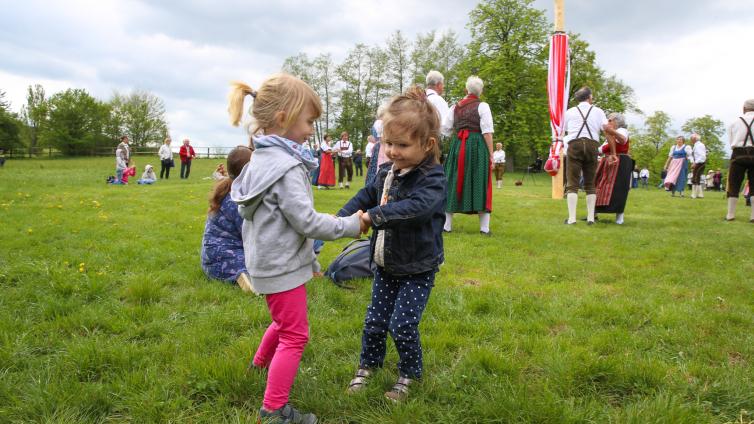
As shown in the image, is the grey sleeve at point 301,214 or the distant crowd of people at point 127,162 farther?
the distant crowd of people at point 127,162

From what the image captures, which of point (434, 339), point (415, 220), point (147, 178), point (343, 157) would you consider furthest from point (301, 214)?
point (147, 178)

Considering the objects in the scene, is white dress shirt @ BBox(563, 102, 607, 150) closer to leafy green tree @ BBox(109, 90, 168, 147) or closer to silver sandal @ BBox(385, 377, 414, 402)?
silver sandal @ BBox(385, 377, 414, 402)

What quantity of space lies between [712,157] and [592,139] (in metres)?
60.4

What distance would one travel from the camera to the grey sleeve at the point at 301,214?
7.32ft

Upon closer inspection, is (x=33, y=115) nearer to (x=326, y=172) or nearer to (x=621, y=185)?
(x=326, y=172)

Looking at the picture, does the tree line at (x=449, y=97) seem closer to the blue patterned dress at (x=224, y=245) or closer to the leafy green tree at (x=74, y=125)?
the leafy green tree at (x=74, y=125)

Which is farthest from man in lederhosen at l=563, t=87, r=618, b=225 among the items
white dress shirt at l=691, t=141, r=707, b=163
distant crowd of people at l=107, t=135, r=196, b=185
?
distant crowd of people at l=107, t=135, r=196, b=185

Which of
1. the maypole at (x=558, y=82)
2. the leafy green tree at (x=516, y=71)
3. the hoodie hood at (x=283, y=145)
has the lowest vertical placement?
the hoodie hood at (x=283, y=145)

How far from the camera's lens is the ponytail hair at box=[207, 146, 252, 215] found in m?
4.46

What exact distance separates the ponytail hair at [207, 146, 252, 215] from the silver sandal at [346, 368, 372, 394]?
2193 mm

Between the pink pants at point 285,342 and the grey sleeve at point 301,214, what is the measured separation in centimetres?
34

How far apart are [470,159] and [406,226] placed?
16.9ft

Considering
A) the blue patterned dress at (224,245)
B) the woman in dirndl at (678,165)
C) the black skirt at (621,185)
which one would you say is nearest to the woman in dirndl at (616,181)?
the black skirt at (621,185)

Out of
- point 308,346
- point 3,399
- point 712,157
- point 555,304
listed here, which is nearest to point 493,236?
point 555,304
